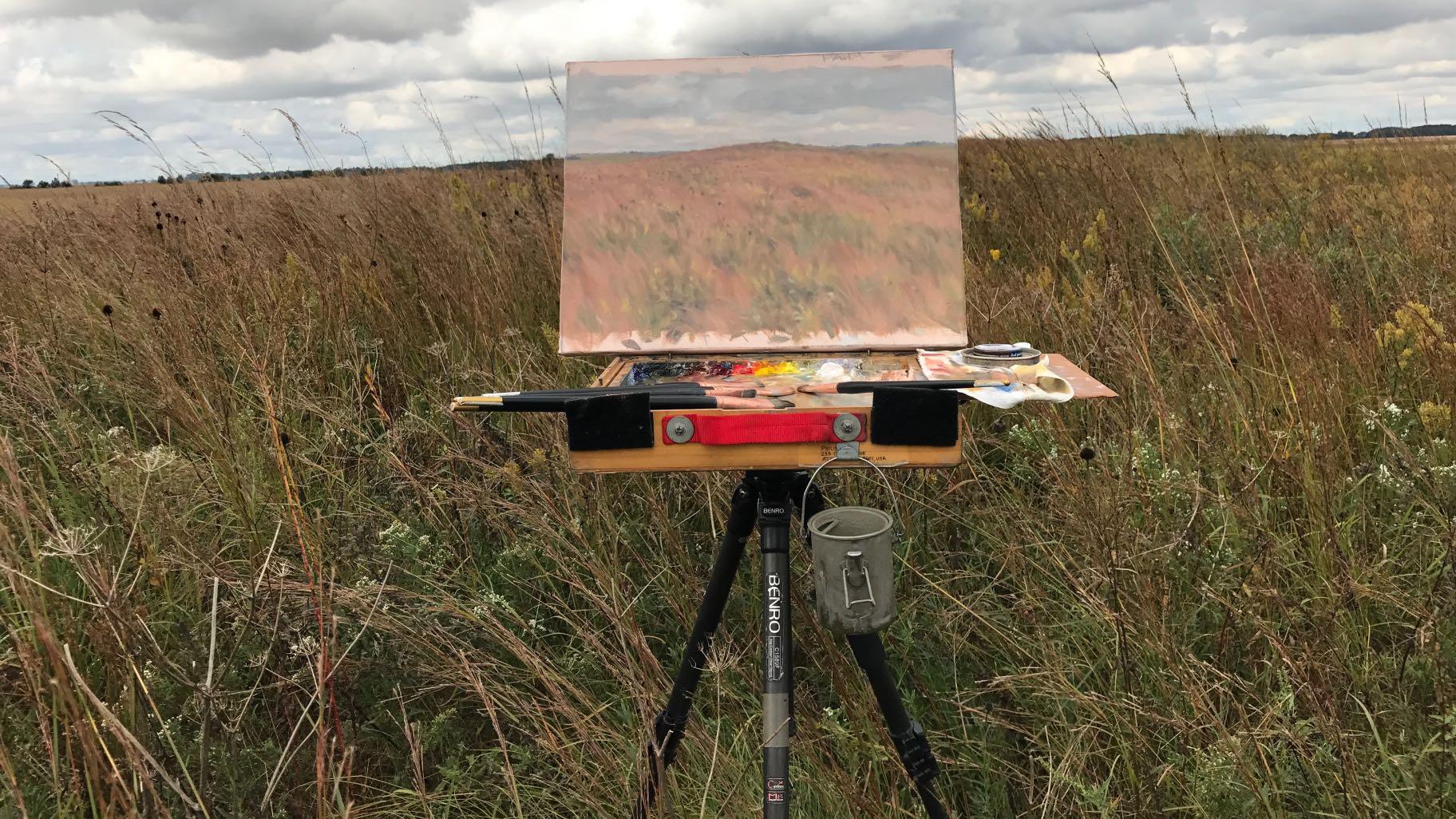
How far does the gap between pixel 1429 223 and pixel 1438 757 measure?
139 inches

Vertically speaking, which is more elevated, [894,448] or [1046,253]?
[1046,253]

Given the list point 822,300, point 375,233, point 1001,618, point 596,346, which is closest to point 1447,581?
point 1001,618

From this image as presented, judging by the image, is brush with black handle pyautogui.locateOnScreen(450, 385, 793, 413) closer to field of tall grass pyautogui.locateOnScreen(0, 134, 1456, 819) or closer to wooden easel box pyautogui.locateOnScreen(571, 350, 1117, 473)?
wooden easel box pyautogui.locateOnScreen(571, 350, 1117, 473)

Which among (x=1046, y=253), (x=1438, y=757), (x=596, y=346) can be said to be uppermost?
(x=1046, y=253)

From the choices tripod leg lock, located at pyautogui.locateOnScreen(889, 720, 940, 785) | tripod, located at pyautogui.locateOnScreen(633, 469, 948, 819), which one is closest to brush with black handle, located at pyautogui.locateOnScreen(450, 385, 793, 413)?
tripod, located at pyautogui.locateOnScreen(633, 469, 948, 819)

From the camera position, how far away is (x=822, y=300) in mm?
1778

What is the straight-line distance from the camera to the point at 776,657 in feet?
4.55

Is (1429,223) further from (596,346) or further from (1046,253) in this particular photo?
(596,346)

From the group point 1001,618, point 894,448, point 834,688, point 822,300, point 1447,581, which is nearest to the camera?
point 894,448

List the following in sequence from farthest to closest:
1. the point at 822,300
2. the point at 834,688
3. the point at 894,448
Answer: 1. the point at 834,688
2. the point at 822,300
3. the point at 894,448

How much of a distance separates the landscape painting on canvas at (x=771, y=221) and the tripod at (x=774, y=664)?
413mm

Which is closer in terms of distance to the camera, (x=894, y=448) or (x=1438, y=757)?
(x=894, y=448)

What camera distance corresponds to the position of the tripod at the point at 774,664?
135 centimetres

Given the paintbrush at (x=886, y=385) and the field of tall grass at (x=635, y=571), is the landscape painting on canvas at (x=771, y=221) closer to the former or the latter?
the paintbrush at (x=886, y=385)
